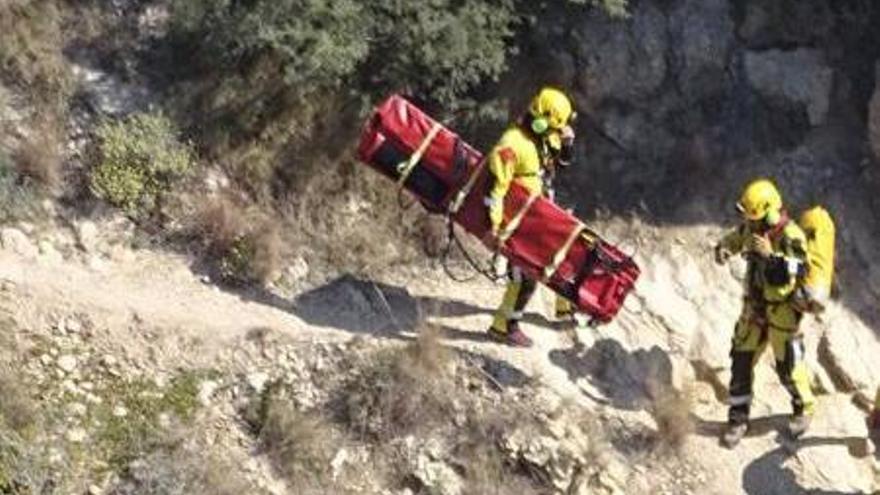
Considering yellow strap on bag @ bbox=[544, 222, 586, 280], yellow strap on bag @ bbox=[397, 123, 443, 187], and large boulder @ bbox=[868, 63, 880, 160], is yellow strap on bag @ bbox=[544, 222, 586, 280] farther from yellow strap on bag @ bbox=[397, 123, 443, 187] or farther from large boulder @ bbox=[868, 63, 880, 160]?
large boulder @ bbox=[868, 63, 880, 160]

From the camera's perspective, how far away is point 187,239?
11430 mm

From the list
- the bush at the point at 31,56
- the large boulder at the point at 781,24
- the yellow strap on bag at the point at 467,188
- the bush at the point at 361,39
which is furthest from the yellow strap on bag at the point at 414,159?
the large boulder at the point at 781,24

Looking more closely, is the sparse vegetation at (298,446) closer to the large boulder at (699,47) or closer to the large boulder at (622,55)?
the large boulder at (622,55)

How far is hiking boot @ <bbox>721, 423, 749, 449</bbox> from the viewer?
11.0 m

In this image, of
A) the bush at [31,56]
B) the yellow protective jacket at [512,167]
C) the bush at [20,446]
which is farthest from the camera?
the bush at [31,56]

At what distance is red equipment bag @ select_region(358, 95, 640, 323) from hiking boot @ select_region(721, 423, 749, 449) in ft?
4.50

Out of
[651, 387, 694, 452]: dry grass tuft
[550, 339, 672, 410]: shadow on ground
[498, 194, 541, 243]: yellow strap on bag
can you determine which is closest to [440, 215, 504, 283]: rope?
[550, 339, 672, 410]: shadow on ground

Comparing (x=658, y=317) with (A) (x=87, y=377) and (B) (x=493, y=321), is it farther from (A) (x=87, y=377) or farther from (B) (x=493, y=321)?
(A) (x=87, y=377)

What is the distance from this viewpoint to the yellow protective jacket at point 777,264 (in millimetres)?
10258

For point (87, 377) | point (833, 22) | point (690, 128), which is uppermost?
point (833, 22)

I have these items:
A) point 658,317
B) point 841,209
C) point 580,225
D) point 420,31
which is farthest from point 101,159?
point 841,209

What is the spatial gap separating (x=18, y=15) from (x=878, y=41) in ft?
26.4

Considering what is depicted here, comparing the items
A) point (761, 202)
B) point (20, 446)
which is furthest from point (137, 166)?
point (761, 202)

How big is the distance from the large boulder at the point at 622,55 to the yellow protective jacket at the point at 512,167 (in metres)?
2.00
